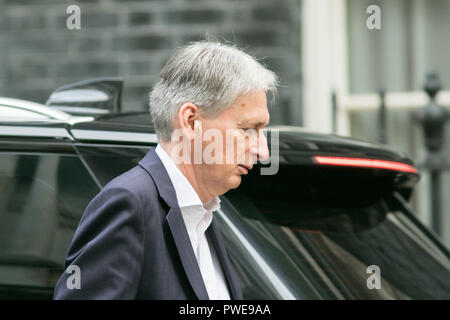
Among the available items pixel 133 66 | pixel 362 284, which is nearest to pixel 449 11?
pixel 133 66

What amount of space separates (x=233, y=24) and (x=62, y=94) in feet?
10.7

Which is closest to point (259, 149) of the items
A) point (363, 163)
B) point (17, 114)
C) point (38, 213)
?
point (363, 163)

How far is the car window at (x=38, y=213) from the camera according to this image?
7.48ft

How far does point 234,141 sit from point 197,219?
0.21 meters

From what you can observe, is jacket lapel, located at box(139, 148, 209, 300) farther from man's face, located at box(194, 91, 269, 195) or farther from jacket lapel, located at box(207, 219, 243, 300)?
jacket lapel, located at box(207, 219, 243, 300)

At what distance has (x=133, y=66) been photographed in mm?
6309

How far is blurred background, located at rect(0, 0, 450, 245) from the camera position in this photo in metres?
6.16

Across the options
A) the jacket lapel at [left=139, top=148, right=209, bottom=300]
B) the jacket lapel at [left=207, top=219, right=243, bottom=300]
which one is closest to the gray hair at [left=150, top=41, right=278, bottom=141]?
the jacket lapel at [left=139, top=148, right=209, bottom=300]

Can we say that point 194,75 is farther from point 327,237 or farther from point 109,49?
point 109,49

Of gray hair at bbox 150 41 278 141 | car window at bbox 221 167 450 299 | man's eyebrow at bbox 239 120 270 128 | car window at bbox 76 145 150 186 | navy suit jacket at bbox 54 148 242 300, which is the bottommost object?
car window at bbox 221 167 450 299

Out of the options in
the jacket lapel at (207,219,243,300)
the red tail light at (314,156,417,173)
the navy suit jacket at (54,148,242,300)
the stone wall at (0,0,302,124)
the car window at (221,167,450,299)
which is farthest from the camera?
the stone wall at (0,0,302,124)

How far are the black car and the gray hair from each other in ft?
1.27

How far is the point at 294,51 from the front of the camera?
6211mm

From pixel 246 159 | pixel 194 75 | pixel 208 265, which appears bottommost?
pixel 208 265
